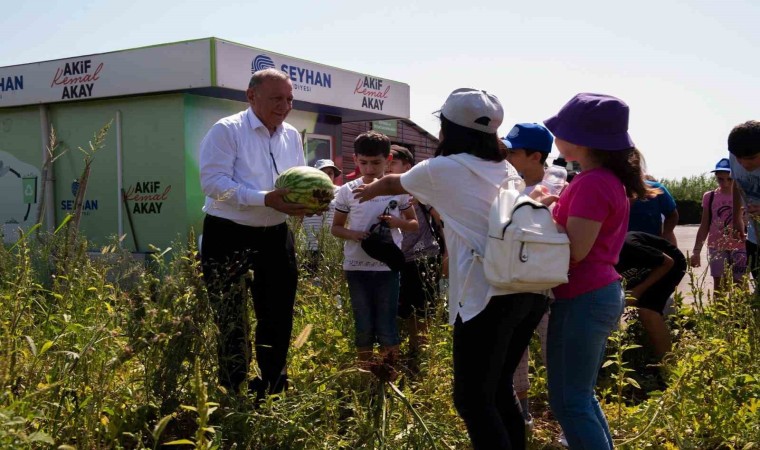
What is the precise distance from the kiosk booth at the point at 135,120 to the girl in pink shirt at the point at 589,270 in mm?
6405

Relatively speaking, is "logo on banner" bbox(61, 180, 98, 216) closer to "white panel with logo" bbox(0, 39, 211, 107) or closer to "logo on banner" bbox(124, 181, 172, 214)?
"logo on banner" bbox(124, 181, 172, 214)

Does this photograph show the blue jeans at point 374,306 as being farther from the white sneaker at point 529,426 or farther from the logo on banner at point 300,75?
the logo on banner at point 300,75

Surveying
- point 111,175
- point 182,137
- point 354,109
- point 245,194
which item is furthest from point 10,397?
point 354,109

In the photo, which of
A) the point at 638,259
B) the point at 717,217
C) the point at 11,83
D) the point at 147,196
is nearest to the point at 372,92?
the point at 147,196

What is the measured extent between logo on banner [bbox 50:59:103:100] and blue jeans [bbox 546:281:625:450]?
27.4ft

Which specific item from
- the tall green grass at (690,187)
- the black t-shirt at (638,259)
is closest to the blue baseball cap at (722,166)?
the black t-shirt at (638,259)

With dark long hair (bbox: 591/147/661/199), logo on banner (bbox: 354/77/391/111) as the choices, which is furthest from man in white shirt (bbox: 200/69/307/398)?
logo on banner (bbox: 354/77/391/111)

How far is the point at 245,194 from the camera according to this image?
381 cm

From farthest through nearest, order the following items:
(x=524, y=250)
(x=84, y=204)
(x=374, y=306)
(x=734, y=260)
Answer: (x=84, y=204) → (x=734, y=260) → (x=374, y=306) → (x=524, y=250)

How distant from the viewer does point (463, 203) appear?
2.96m

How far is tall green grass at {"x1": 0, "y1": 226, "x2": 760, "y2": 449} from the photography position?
273cm

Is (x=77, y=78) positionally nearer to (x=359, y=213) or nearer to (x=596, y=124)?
(x=359, y=213)

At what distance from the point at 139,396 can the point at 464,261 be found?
5.17ft

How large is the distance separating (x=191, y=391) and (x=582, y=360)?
177cm
